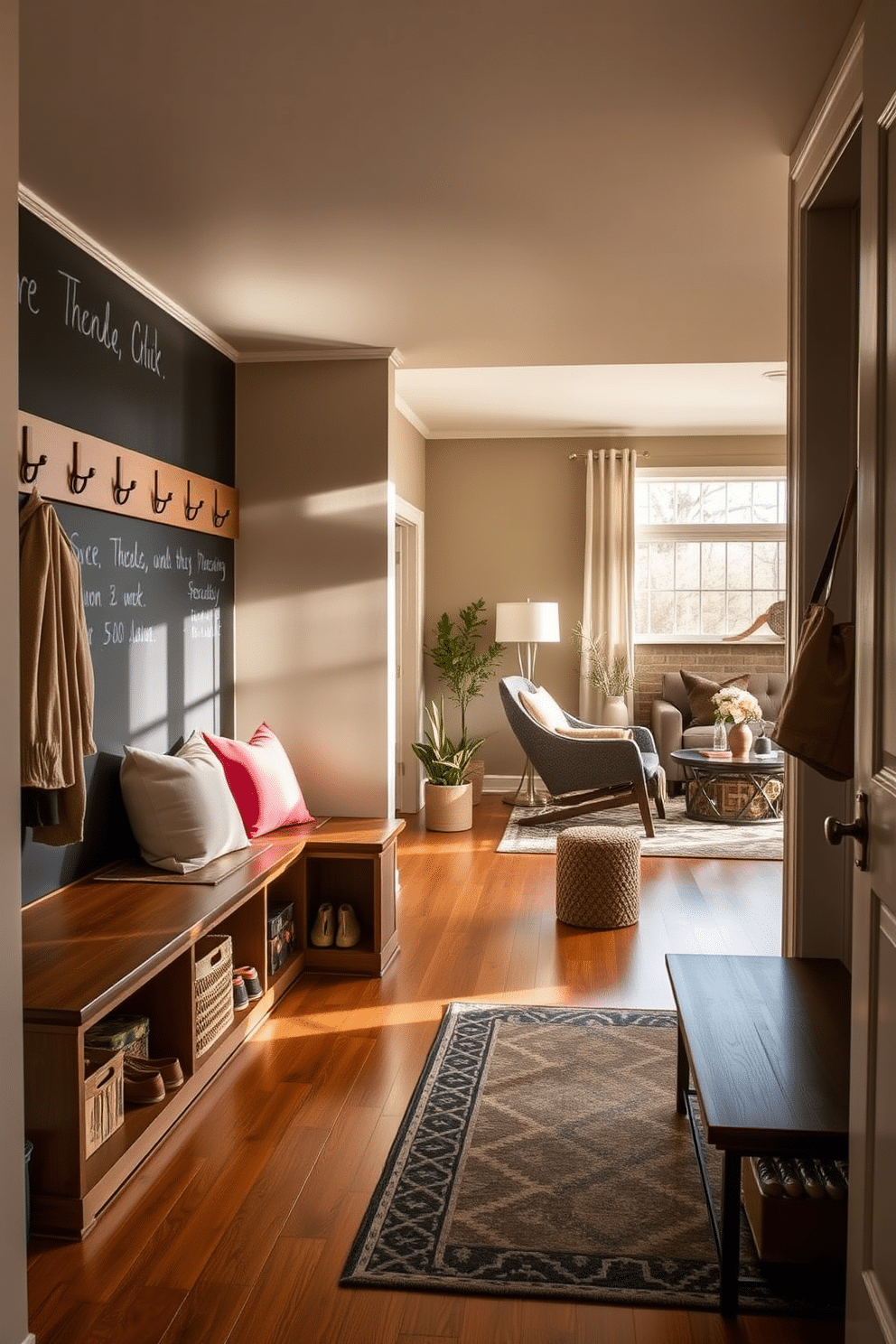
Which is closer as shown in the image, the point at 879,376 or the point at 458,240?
the point at 879,376

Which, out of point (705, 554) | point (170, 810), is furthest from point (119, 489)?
point (705, 554)

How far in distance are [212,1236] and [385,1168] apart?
44cm

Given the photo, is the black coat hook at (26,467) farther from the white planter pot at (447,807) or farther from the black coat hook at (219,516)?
the white planter pot at (447,807)

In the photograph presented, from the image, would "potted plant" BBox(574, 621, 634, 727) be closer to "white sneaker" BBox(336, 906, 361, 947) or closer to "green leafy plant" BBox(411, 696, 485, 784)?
"green leafy plant" BBox(411, 696, 485, 784)

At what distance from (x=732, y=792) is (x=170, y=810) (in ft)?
14.8

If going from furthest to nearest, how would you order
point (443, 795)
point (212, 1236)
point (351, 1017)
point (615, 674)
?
point (615, 674) → point (443, 795) → point (351, 1017) → point (212, 1236)

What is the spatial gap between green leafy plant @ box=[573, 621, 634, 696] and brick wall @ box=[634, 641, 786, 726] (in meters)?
0.27

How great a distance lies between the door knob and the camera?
5.48 ft

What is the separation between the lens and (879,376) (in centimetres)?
160

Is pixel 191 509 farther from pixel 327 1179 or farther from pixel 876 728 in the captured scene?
pixel 876 728

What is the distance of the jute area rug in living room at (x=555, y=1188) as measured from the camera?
2.14 m

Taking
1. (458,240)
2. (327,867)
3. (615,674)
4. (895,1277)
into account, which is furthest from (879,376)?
(615,674)

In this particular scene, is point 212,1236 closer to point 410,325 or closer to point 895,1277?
point 895,1277

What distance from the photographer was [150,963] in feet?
8.52
